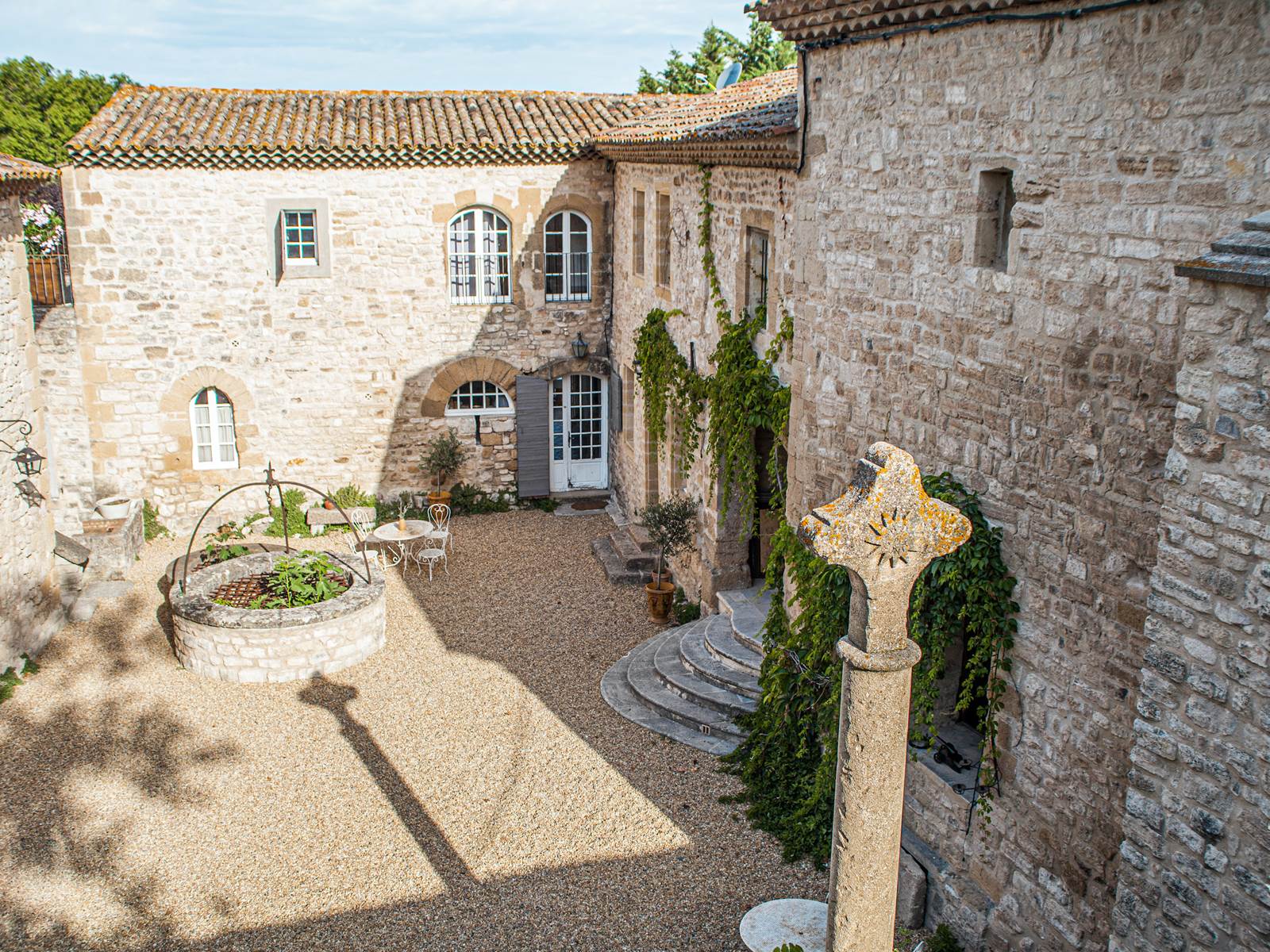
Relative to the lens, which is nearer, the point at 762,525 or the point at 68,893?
the point at 68,893

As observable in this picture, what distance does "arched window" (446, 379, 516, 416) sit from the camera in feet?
56.6

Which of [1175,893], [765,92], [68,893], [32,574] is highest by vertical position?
[765,92]

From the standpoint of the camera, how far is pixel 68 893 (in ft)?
26.1

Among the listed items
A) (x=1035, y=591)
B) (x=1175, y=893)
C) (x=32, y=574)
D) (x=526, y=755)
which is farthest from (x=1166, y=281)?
(x=32, y=574)

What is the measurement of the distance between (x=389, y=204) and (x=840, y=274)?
32.2ft

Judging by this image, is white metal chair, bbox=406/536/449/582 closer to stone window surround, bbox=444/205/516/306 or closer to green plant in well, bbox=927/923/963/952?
stone window surround, bbox=444/205/516/306

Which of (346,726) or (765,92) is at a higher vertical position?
(765,92)

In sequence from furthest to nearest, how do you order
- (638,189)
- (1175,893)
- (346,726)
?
(638,189)
(346,726)
(1175,893)

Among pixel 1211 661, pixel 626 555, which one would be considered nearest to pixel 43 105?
pixel 626 555

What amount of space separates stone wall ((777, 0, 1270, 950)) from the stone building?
956 cm

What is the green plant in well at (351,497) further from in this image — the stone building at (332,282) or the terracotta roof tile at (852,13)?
the terracotta roof tile at (852,13)

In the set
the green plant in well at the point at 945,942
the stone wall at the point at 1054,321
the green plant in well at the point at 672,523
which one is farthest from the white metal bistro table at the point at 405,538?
the green plant in well at the point at 945,942

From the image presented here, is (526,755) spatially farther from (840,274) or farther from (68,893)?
(840,274)

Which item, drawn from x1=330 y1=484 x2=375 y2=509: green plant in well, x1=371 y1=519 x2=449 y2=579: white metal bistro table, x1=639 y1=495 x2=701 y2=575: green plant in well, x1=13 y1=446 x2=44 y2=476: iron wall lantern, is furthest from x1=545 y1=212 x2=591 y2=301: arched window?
x1=13 y1=446 x2=44 y2=476: iron wall lantern
